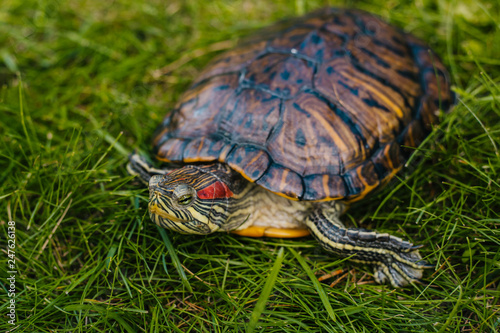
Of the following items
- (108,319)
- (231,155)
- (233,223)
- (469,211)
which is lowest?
(108,319)

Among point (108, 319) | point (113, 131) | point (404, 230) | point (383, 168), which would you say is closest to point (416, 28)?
point (383, 168)

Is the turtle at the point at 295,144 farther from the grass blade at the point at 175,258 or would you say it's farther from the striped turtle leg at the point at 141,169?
the grass blade at the point at 175,258

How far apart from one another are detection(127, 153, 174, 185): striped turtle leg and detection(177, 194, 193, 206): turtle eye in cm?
62

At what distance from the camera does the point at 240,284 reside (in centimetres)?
295

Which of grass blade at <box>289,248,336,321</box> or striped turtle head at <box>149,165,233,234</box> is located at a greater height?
striped turtle head at <box>149,165,233,234</box>

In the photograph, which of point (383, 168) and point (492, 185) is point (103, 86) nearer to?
point (383, 168)

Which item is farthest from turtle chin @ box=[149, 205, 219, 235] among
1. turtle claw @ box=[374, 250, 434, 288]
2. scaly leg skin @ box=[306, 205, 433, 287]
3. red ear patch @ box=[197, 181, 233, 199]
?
turtle claw @ box=[374, 250, 434, 288]

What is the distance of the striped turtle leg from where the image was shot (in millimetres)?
3305

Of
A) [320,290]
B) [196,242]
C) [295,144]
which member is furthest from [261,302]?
[295,144]

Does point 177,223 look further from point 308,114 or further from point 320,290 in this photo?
point 308,114

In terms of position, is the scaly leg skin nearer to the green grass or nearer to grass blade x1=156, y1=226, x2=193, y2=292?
the green grass

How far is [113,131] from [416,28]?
13.0ft

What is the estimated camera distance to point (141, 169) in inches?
134

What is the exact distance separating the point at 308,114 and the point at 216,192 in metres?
1.02
